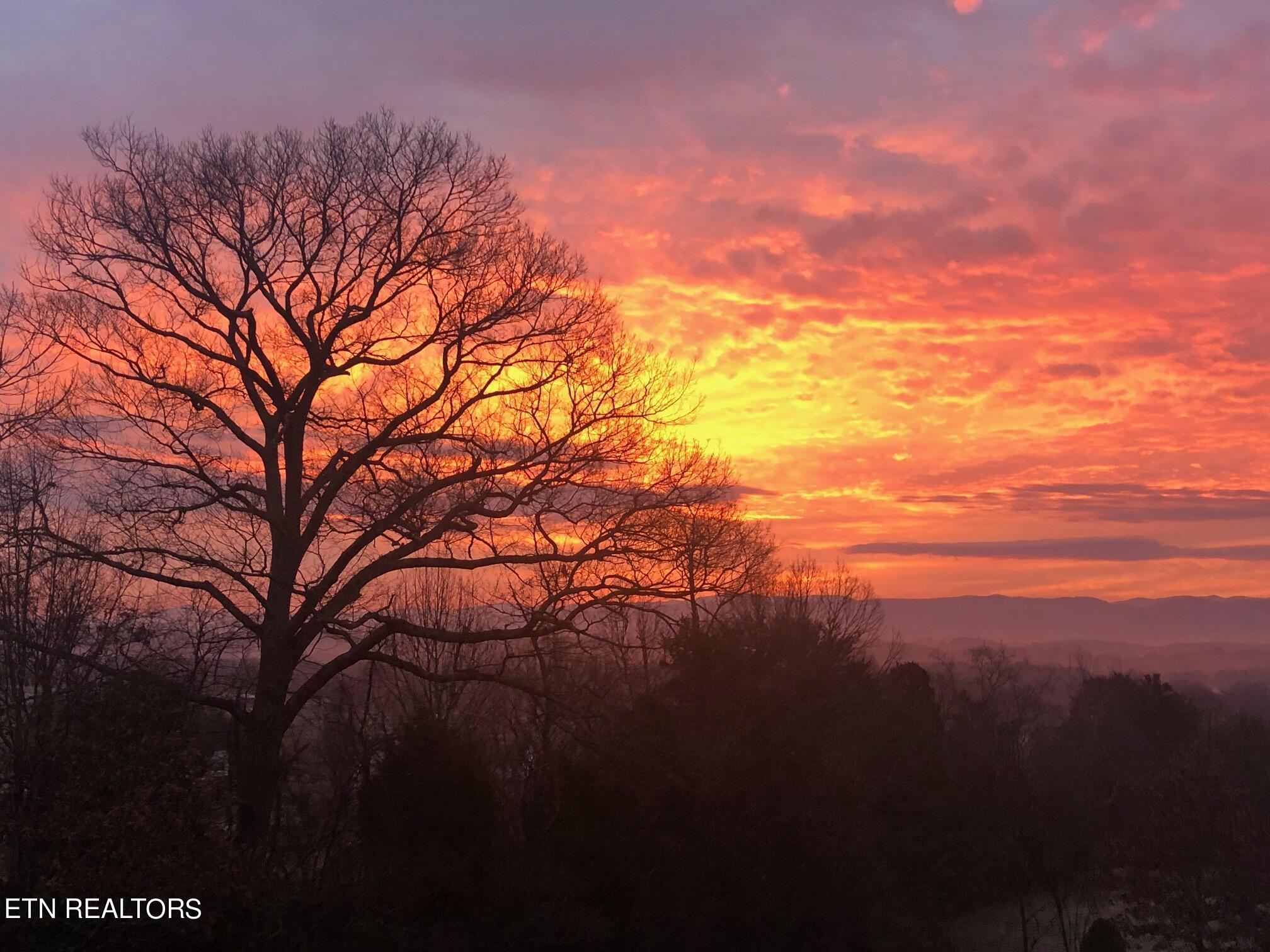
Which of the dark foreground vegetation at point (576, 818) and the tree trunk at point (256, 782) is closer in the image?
the dark foreground vegetation at point (576, 818)

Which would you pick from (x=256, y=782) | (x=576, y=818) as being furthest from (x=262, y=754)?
(x=576, y=818)

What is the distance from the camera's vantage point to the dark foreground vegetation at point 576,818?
11766mm

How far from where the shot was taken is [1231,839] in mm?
17156

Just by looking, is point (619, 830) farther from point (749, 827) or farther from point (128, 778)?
point (128, 778)

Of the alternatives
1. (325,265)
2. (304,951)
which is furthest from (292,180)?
(304,951)

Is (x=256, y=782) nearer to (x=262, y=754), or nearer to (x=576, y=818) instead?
(x=262, y=754)

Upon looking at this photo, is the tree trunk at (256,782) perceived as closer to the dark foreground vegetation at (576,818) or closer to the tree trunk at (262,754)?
the tree trunk at (262,754)

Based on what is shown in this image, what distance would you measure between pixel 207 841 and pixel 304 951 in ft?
5.89

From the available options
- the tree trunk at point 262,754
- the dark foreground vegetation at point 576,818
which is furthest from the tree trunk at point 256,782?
the dark foreground vegetation at point 576,818

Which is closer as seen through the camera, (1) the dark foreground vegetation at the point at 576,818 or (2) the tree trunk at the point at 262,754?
(1) the dark foreground vegetation at the point at 576,818

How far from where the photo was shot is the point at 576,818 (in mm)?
17688

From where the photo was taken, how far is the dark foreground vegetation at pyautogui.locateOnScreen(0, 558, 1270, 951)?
38.6ft

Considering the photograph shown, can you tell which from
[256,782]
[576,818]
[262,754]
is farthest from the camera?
[576,818]

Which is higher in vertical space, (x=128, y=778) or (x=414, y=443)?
(x=414, y=443)
